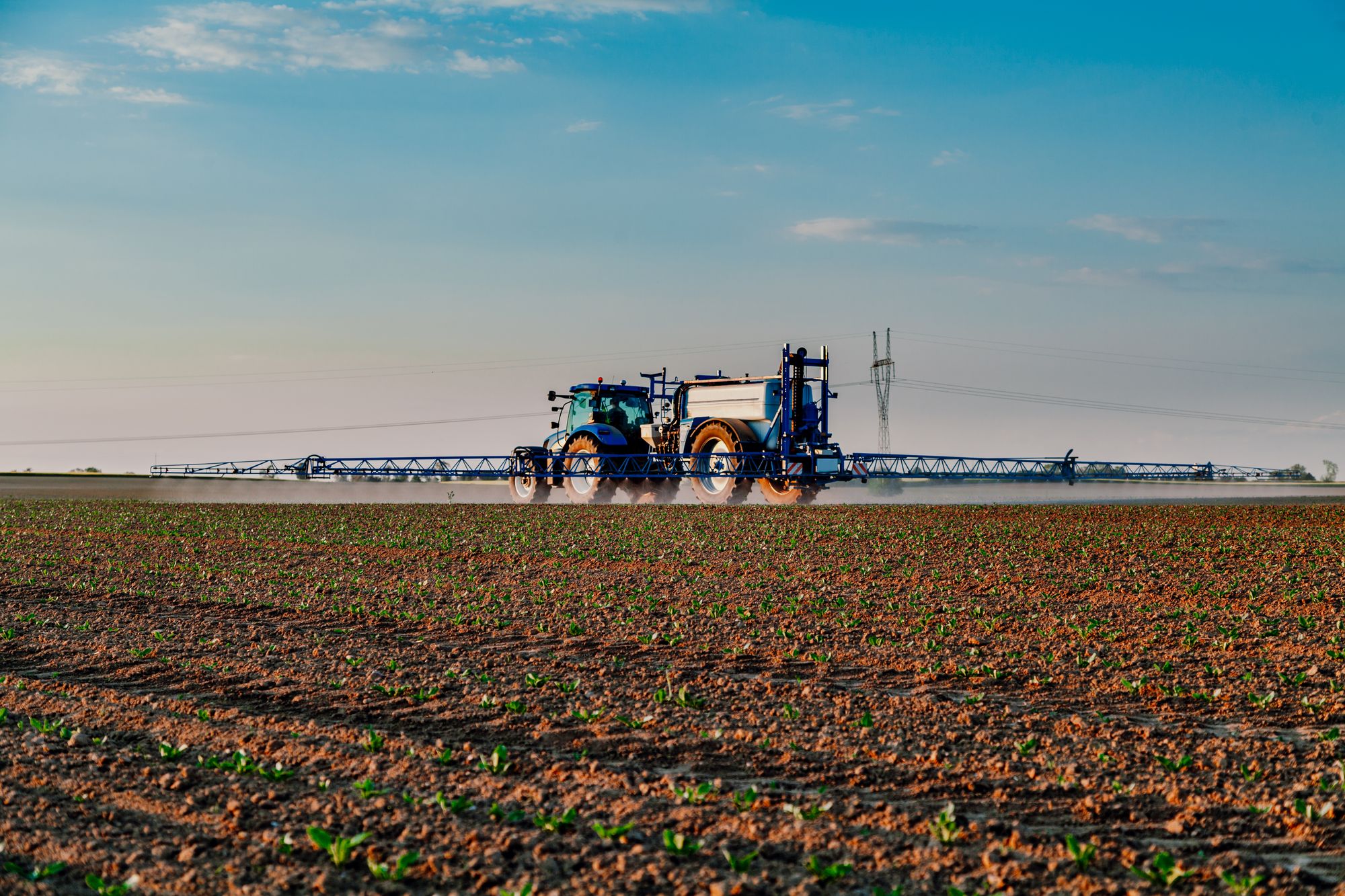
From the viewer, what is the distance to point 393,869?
17.7 ft

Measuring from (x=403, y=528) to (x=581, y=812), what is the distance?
18.7 meters

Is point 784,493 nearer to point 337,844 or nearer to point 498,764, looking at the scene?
point 498,764

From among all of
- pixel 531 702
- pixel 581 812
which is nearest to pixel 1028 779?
pixel 581 812

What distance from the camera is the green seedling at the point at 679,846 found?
5.51m

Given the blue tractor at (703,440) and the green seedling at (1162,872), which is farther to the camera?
the blue tractor at (703,440)

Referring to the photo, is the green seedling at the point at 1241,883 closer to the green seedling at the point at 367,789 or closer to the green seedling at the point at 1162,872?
the green seedling at the point at 1162,872

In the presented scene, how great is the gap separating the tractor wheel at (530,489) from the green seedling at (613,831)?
29213mm

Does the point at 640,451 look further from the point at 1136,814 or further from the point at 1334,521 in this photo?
the point at 1136,814

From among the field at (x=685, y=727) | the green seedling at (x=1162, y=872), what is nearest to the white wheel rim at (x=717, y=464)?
the field at (x=685, y=727)

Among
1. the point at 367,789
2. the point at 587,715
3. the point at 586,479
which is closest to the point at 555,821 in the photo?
the point at 367,789

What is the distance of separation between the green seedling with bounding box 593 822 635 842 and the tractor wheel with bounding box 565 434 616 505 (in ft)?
83.7

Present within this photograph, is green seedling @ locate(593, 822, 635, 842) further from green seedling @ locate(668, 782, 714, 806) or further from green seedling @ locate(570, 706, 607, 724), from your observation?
green seedling @ locate(570, 706, 607, 724)

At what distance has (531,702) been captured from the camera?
28.3 feet

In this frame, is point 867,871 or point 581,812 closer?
point 867,871
